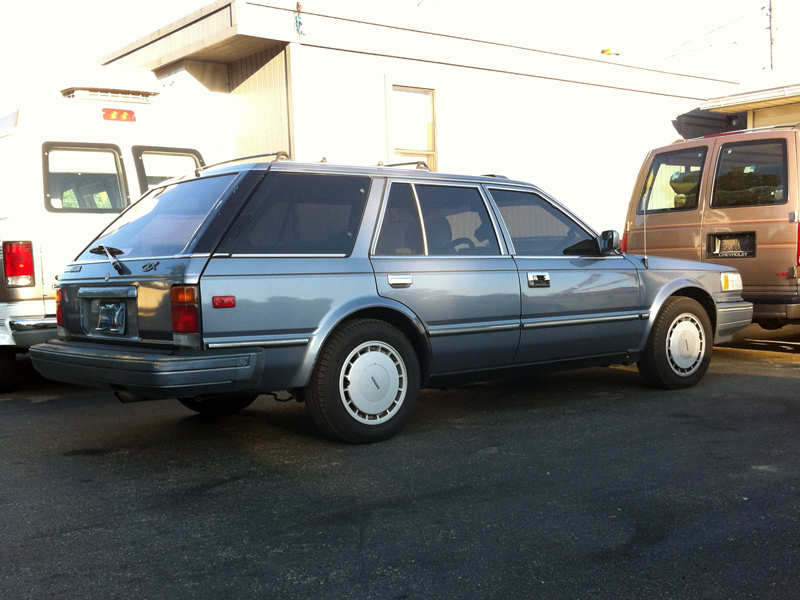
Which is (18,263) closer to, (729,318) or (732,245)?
(729,318)

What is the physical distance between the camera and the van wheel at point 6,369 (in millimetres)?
6887

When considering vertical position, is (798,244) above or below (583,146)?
below

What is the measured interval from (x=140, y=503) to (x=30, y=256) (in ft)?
11.3

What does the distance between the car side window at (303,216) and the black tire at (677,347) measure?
2.59 metres

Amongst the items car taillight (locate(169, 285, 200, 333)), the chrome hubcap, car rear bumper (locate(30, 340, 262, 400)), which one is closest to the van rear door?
the chrome hubcap

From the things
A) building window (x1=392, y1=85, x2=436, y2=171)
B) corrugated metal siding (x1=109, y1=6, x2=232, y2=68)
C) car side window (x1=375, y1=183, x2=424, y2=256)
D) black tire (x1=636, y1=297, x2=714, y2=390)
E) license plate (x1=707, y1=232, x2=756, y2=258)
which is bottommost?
black tire (x1=636, y1=297, x2=714, y2=390)

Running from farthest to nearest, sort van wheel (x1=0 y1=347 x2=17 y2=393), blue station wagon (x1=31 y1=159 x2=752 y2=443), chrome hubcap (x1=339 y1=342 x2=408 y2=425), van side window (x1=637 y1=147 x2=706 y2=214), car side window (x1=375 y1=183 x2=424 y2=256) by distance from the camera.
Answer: van side window (x1=637 y1=147 x2=706 y2=214)
van wheel (x1=0 y1=347 x2=17 y2=393)
car side window (x1=375 y1=183 x2=424 y2=256)
chrome hubcap (x1=339 y1=342 x2=408 y2=425)
blue station wagon (x1=31 y1=159 x2=752 y2=443)

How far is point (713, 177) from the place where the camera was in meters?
8.02

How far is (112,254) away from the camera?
15.6ft

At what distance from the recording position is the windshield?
14.7 feet

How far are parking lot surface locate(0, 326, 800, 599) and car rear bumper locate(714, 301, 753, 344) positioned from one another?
2.01 feet

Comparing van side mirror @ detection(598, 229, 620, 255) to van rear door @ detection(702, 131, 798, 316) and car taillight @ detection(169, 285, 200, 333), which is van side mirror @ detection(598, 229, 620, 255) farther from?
car taillight @ detection(169, 285, 200, 333)

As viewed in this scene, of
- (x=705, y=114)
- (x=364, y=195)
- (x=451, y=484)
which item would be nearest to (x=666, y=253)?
(x=364, y=195)

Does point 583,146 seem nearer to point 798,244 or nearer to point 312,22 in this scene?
point 312,22
